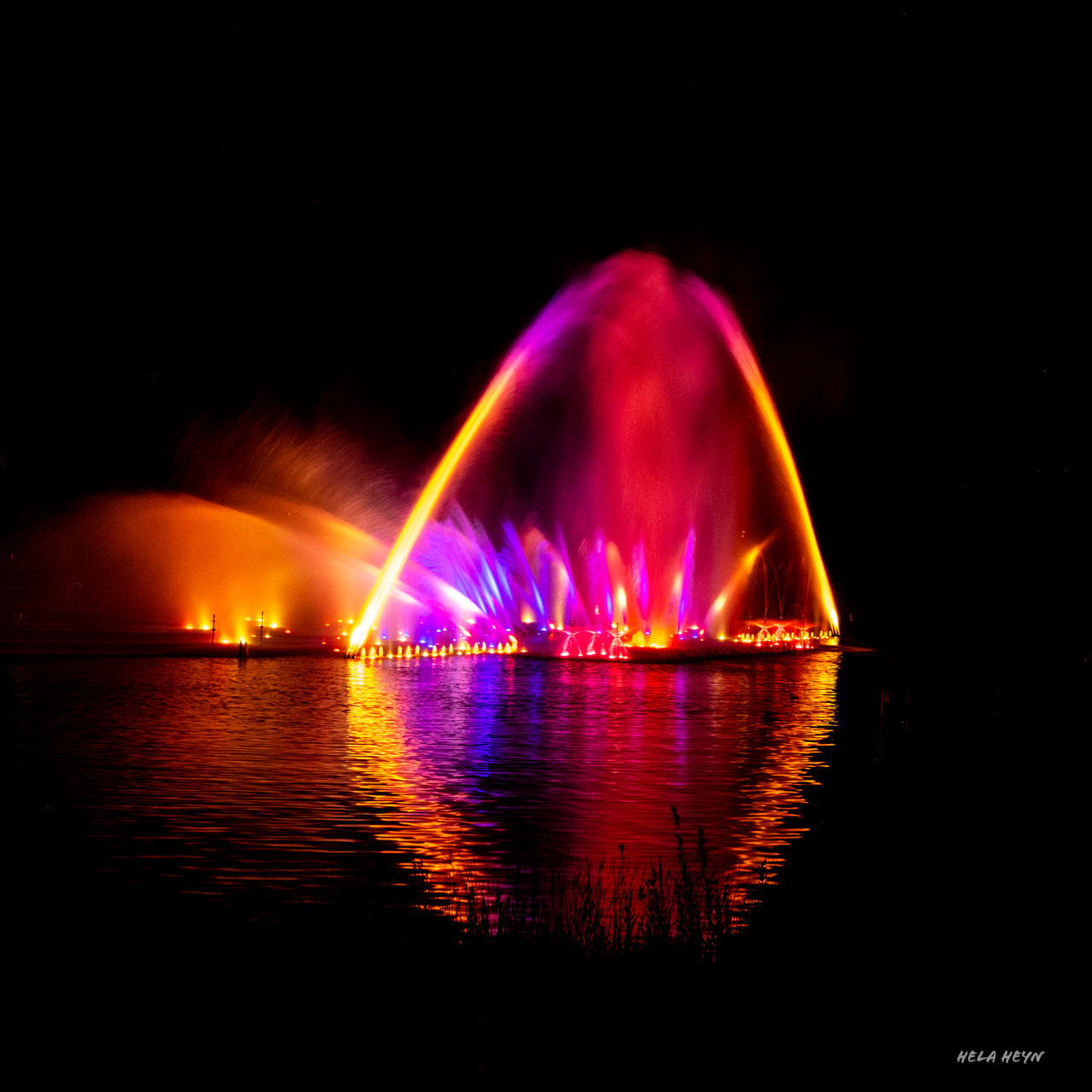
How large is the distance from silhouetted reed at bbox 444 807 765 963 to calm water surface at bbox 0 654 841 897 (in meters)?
1.13

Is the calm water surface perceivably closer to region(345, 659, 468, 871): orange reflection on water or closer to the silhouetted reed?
region(345, 659, 468, 871): orange reflection on water

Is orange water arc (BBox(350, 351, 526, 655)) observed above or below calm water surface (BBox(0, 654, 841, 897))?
above

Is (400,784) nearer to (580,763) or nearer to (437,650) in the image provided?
(580,763)

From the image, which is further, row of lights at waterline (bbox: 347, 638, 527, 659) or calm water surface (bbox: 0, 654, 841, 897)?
row of lights at waterline (bbox: 347, 638, 527, 659)

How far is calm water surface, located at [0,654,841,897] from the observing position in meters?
11.4

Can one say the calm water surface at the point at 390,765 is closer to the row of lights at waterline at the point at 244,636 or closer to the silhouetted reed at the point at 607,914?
the silhouetted reed at the point at 607,914

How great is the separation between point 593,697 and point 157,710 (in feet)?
32.9

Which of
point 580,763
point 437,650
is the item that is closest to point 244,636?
point 437,650

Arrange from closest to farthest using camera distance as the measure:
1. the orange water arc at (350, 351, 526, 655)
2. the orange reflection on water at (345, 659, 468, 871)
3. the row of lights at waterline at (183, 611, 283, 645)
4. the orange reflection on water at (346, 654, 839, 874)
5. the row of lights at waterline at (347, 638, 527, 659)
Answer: the orange reflection on water at (345, 659, 468, 871), the orange reflection on water at (346, 654, 839, 874), the row of lights at waterline at (347, 638, 527, 659), the orange water arc at (350, 351, 526, 655), the row of lights at waterline at (183, 611, 283, 645)

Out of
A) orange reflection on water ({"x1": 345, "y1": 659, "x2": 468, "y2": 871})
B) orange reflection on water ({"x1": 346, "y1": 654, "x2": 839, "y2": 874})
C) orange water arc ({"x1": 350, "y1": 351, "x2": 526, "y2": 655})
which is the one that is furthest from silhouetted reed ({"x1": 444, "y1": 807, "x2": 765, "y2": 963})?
orange water arc ({"x1": 350, "y1": 351, "x2": 526, "y2": 655})

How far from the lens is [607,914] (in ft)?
26.5

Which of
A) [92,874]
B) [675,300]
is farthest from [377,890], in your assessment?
[675,300]

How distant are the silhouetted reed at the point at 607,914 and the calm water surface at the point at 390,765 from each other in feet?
3.70

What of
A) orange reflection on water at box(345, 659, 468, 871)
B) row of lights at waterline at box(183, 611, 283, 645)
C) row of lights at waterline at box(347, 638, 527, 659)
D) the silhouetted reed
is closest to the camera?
the silhouetted reed
